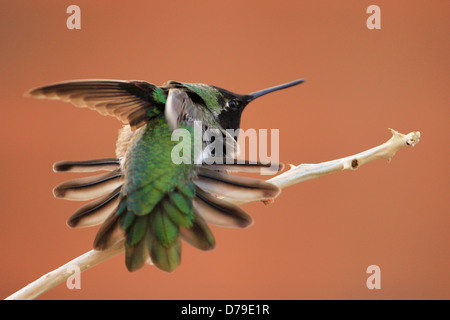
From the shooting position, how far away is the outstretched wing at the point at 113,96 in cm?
72

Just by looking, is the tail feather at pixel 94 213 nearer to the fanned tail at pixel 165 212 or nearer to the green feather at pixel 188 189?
the fanned tail at pixel 165 212

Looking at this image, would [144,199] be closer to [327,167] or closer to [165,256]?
[165,256]

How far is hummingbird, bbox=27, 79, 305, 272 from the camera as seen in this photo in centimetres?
75

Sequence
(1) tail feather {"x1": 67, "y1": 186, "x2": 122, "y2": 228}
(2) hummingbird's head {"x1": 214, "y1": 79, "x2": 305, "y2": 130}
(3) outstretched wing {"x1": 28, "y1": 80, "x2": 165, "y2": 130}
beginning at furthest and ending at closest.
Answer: (2) hummingbird's head {"x1": 214, "y1": 79, "x2": 305, "y2": 130}
(1) tail feather {"x1": 67, "y1": 186, "x2": 122, "y2": 228}
(3) outstretched wing {"x1": 28, "y1": 80, "x2": 165, "y2": 130}

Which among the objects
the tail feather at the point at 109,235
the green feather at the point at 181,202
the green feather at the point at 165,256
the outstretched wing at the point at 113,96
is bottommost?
the green feather at the point at 165,256

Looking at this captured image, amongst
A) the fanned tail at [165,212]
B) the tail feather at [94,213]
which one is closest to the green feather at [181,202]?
the fanned tail at [165,212]

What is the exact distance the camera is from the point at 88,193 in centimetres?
87

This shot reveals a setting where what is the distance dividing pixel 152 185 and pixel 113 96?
0.55 feet

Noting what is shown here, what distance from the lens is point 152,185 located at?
0.81 meters

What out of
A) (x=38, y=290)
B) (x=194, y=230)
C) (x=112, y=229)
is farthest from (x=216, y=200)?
(x=38, y=290)

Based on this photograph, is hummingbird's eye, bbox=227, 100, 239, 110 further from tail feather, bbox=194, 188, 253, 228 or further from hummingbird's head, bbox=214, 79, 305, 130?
tail feather, bbox=194, 188, 253, 228

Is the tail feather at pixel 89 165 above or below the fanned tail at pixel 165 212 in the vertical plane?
above

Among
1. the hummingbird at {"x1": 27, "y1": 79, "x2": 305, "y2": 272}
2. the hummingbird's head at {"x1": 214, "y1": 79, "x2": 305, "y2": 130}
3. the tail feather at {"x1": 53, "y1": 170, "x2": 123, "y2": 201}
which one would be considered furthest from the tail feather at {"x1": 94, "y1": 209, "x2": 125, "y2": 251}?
the hummingbird's head at {"x1": 214, "y1": 79, "x2": 305, "y2": 130}

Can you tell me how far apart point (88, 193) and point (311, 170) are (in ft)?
1.38
